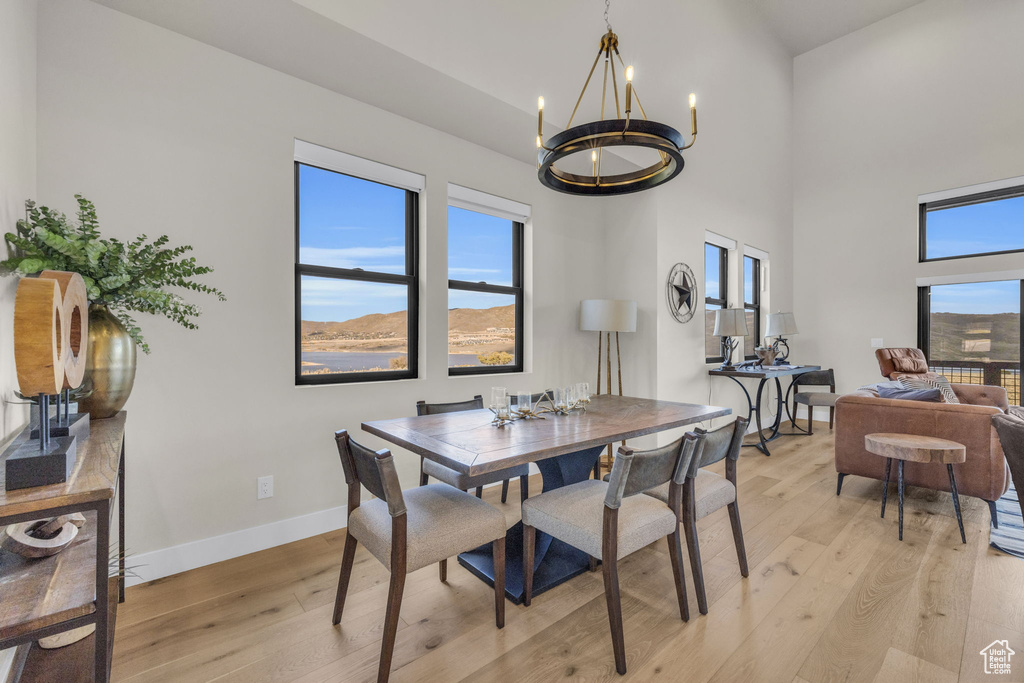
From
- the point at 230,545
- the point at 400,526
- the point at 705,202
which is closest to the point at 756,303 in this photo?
the point at 705,202

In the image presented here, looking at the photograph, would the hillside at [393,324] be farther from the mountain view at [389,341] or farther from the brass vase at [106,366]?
the brass vase at [106,366]

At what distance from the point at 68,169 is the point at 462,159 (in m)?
2.15

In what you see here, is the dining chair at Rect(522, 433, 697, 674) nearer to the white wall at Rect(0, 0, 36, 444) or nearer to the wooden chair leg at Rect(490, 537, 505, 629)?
the wooden chair leg at Rect(490, 537, 505, 629)

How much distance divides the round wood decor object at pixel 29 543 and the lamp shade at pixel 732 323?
15.7 feet

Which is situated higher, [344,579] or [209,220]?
[209,220]

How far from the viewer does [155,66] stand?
2.16m

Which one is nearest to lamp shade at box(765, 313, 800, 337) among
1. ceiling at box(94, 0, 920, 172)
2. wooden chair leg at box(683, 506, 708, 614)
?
ceiling at box(94, 0, 920, 172)

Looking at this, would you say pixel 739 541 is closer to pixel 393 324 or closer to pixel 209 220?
pixel 393 324

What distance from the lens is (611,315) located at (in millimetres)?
3805

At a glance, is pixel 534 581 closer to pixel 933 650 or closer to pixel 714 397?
pixel 933 650

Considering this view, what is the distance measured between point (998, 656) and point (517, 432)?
74.5 inches

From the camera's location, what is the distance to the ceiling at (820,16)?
5.42 metres

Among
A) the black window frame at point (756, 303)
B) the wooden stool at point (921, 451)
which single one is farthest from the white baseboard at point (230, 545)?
the black window frame at point (756, 303)

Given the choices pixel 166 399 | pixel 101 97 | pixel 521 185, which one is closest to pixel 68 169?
pixel 101 97
